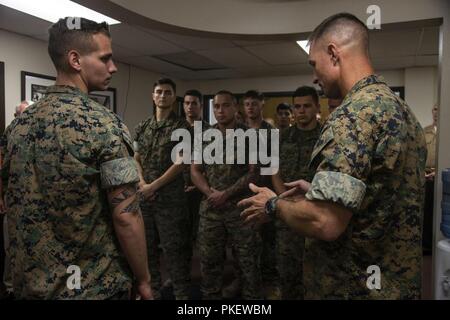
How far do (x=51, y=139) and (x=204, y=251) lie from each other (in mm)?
1539

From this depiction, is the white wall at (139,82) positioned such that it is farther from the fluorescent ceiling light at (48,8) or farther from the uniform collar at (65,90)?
the uniform collar at (65,90)

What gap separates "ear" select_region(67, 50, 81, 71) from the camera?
116 cm

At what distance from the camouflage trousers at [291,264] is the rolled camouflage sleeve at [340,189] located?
58.1 inches

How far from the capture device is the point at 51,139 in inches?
42.2

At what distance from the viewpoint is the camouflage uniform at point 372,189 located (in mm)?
961

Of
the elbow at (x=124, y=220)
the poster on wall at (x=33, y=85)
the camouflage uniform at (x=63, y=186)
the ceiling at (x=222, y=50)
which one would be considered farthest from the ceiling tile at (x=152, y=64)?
the elbow at (x=124, y=220)

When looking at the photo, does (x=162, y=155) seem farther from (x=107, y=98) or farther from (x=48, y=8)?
(x=107, y=98)

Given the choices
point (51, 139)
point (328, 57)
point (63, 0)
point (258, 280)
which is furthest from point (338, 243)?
point (63, 0)

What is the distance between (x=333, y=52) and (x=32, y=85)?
3.25 meters

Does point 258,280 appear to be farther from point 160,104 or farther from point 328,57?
point 328,57

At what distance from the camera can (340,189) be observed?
93cm

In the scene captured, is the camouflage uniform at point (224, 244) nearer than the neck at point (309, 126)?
Yes

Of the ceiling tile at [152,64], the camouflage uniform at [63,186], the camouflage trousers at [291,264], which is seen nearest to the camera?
the camouflage uniform at [63,186]

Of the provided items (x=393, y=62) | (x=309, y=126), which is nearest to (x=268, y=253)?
(x=309, y=126)
